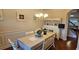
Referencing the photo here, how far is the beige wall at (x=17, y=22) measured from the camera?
84 centimetres

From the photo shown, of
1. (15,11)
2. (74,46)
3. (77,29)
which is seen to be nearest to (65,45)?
(74,46)

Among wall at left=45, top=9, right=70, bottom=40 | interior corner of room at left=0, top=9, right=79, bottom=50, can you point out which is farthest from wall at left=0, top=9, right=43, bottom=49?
wall at left=45, top=9, right=70, bottom=40

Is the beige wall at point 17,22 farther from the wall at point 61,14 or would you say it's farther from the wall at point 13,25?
the wall at point 61,14

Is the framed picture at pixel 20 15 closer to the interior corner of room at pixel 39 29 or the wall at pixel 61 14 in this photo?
the interior corner of room at pixel 39 29

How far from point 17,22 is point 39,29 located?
0.86 ft

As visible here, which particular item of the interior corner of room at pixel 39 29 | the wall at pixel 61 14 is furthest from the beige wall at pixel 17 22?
the wall at pixel 61 14

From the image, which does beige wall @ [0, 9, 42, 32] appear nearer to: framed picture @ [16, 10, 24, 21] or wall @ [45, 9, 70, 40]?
framed picture @ [16, 10, 24, 21]

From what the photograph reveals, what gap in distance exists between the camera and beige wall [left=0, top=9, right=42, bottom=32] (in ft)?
2.77

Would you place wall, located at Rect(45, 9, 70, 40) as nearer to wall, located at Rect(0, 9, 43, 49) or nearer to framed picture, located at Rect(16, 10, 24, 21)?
wall, located at Rect(0, 9, 43, 49)

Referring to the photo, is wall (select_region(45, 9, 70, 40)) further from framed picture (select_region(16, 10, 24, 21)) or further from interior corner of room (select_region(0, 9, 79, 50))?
framed picture (select_region(16, 10, 24, 21))

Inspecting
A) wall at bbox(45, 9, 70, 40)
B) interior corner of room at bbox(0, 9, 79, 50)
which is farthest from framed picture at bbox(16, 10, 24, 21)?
wall at bbox(45, 9, 70, 40)
